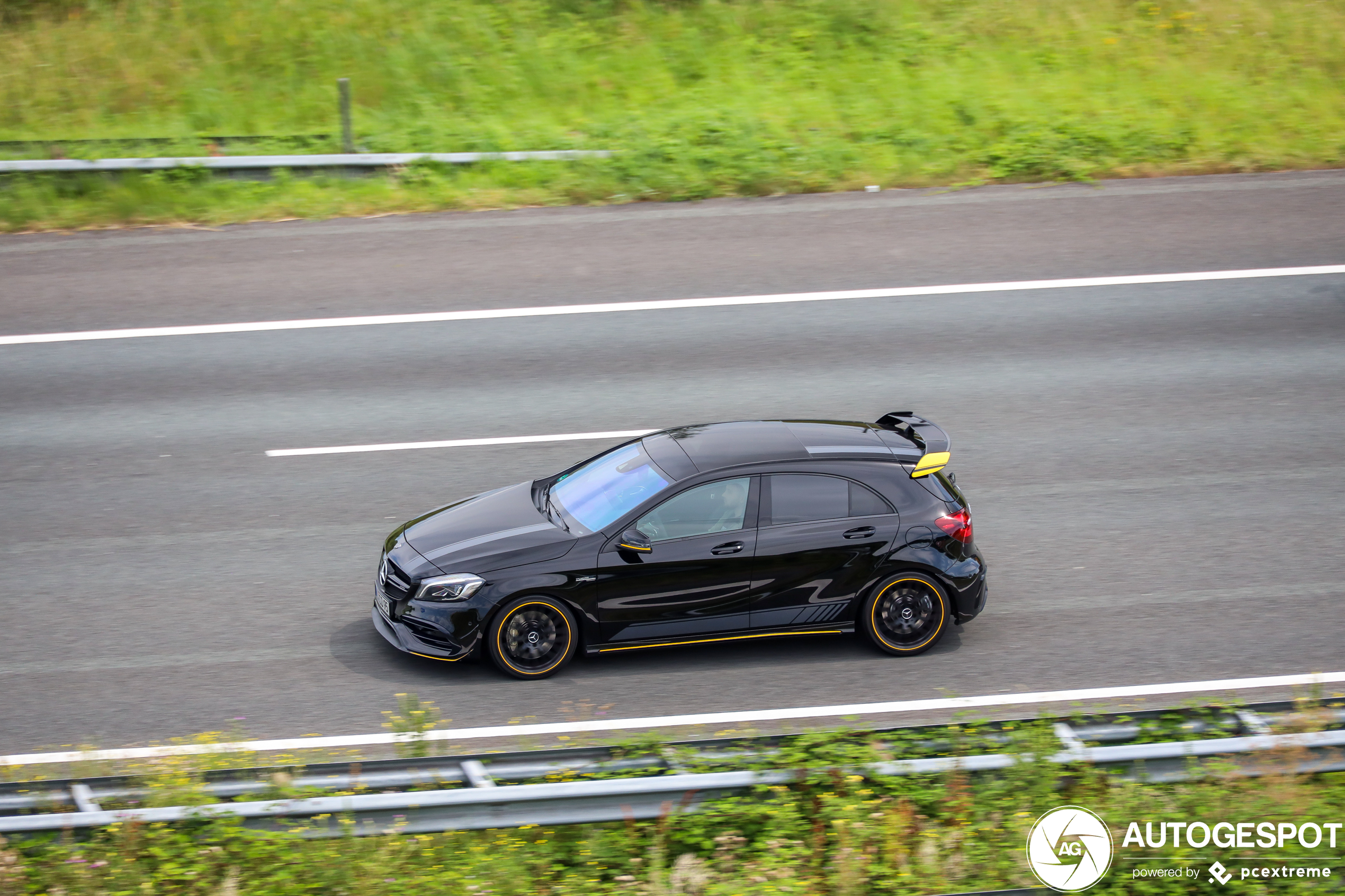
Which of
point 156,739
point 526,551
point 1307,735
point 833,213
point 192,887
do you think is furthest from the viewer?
point 833,213

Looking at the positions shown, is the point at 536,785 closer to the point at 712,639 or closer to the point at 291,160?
the point at 712,639

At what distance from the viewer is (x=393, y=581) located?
345 inches

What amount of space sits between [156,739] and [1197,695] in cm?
641

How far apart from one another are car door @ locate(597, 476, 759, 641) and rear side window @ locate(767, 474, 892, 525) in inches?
6.1

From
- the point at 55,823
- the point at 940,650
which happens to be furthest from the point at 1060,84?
the point at 55,823

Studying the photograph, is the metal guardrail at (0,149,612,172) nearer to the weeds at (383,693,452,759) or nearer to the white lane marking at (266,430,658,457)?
the white lane marking at (266,430,658,457)

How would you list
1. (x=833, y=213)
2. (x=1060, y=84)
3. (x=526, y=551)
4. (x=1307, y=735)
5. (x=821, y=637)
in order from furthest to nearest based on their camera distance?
(x=1060, y=84) → (x=833, y=213) → (x=821, y=637) → (x=526, y=551) → (x=1307, y=735)

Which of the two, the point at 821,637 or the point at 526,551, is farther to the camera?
the point at 821,637

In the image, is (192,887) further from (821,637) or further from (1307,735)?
(1307,735)

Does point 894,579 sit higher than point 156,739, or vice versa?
point 894,579

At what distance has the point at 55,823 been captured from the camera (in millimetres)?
5961

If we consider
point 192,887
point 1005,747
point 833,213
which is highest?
point 833,213

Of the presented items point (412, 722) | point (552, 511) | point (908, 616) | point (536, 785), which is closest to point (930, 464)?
point (908, 616)

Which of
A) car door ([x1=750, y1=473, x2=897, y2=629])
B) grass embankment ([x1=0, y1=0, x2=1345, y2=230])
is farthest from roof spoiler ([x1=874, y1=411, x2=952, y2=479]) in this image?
grass embankment ([x1=0, y1=0, x2=1345, y2=230])
